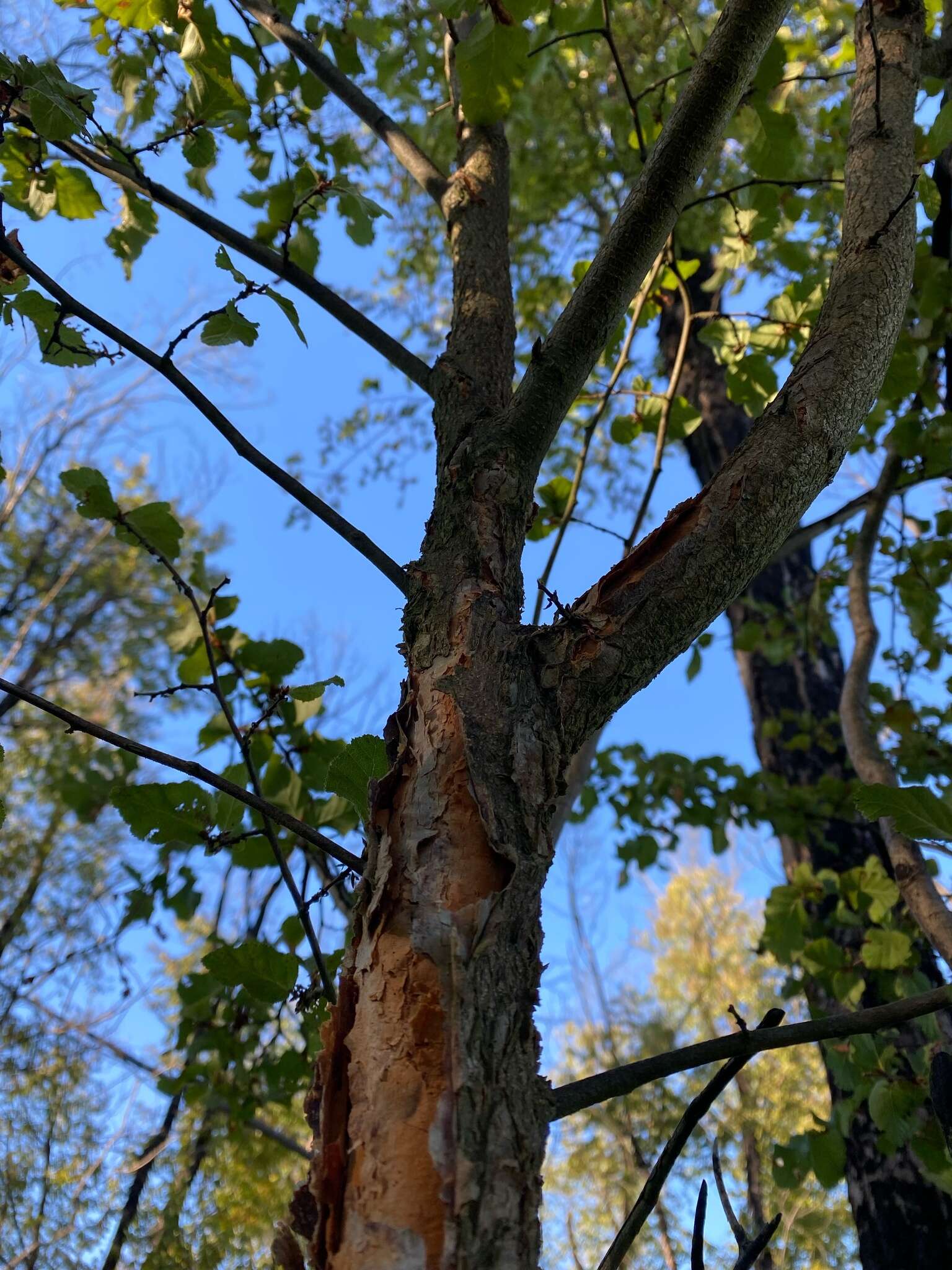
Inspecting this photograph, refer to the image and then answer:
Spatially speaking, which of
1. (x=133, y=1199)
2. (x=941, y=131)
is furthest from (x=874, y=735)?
(x=133, y=1199)

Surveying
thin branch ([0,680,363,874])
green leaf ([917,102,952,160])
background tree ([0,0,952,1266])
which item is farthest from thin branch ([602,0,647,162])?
thin branch ([0,680,363,874])

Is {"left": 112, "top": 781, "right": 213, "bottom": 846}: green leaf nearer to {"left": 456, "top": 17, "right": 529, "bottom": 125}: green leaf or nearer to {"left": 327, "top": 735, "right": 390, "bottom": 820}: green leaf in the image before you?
{"left": 327, "top": 735, "right": 390, "bottom": 820}: green leaf

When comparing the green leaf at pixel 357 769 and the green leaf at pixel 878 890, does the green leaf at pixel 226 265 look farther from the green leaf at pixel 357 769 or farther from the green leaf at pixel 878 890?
the green leaf at pixel 878 890

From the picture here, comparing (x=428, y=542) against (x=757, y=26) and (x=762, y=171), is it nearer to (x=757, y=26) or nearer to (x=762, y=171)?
(x=757, y=26)

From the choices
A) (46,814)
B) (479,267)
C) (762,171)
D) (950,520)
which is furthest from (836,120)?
(46,814)

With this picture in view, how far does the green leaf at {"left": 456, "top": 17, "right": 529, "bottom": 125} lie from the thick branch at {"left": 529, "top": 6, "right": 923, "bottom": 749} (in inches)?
29.2

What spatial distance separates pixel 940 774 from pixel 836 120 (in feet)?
6.96

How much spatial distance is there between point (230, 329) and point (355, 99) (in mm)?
1020

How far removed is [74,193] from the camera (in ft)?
5.39

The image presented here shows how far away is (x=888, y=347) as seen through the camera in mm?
1042

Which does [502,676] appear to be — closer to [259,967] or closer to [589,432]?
[259,967]

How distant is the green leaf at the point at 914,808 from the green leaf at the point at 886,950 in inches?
53.2

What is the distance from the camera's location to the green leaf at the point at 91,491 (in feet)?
4.65

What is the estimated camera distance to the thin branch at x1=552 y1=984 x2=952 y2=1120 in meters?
0.74
